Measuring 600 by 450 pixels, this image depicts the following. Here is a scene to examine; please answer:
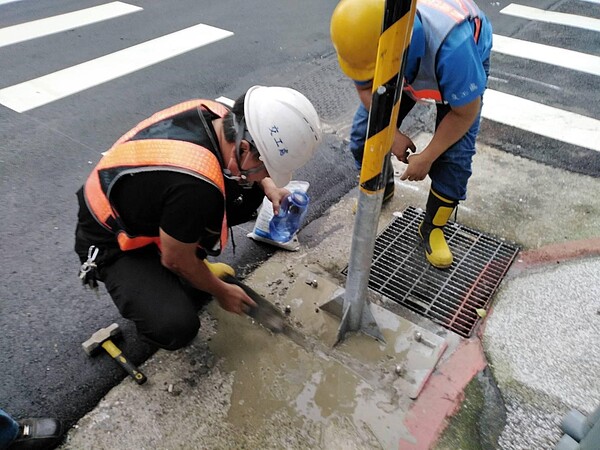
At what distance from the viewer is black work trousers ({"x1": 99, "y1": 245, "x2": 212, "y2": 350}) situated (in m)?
2.17

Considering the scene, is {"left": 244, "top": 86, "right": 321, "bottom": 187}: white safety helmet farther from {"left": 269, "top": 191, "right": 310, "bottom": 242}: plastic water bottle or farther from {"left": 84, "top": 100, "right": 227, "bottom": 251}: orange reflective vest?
{"left": 269, "top": 191, "right": 310, "bottom": 242}: plastic water bottle

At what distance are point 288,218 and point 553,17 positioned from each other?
589 centimetres

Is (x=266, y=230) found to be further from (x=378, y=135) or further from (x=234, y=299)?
(x=378, y=135)

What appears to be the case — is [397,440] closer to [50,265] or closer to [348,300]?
[348,300]

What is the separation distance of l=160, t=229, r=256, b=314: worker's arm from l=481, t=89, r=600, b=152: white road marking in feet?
10.5

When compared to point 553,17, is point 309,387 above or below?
above

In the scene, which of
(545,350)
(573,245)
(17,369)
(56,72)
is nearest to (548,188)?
(573,245)

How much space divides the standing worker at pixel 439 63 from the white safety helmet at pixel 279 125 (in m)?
0.34

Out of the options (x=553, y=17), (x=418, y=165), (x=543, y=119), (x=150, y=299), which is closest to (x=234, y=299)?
(x=150, y=299)

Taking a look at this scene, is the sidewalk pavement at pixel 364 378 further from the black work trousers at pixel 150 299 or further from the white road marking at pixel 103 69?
the white road marking at pixel 103 69

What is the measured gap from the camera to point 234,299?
7.39 feet

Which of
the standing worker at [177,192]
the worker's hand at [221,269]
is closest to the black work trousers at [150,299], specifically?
the standing worker at [177,192]

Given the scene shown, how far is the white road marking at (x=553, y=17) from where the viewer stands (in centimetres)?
649

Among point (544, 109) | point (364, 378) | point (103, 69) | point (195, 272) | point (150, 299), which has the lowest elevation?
point (544, 109)
